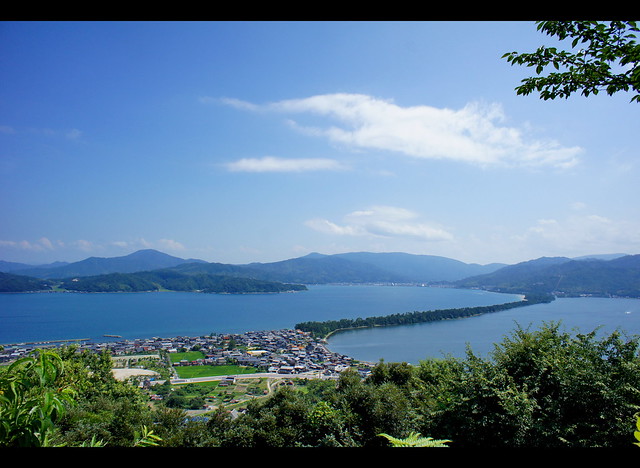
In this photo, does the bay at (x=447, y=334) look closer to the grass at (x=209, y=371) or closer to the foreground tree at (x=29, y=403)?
the grass at (x=209, y=371)

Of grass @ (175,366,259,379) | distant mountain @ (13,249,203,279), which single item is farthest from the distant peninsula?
grass @ (175,366,259,379)

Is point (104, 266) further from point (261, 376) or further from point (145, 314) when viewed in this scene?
point (261, 376)

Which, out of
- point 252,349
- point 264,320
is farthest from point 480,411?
point 264,320

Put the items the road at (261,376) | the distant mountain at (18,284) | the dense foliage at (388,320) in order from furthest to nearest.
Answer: the distant mountain at (18,284), the dense foliage at (388,320), the road at (261,376)

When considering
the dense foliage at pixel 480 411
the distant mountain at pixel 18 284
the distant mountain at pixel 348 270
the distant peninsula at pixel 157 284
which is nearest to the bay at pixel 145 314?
the distant mountain at pixel 18 284

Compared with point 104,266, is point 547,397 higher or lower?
lower

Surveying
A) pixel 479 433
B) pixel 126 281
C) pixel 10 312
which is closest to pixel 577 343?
pixel 479 433
